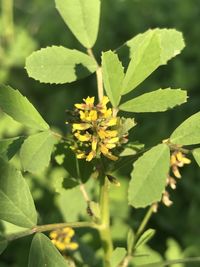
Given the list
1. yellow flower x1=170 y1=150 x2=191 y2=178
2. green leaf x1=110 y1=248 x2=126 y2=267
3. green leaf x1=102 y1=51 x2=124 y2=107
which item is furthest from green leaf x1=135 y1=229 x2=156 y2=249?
green leaf x1=102 y1=51 x2=124 y2=107

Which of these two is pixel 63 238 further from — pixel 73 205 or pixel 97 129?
pixel 97 129

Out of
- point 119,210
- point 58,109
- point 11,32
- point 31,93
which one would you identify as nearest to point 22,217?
point 119,210

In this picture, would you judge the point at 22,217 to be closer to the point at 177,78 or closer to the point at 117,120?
the point at 117,120

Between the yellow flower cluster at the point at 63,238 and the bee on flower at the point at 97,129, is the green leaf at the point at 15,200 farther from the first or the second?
the yellow flower cluster at the point at 63,238

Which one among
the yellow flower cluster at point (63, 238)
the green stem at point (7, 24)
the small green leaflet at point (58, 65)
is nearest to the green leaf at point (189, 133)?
the small green leaflet at point (58, 65)

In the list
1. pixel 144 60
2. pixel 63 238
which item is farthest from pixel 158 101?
pixel 63 238

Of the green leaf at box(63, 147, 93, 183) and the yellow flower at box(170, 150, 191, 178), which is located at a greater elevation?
the green leaf at box(63, 147, 93, 183)

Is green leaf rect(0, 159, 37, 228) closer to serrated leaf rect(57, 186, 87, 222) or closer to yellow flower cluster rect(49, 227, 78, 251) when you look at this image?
yellow flower cluster rect(49, 227, 78, 251)
